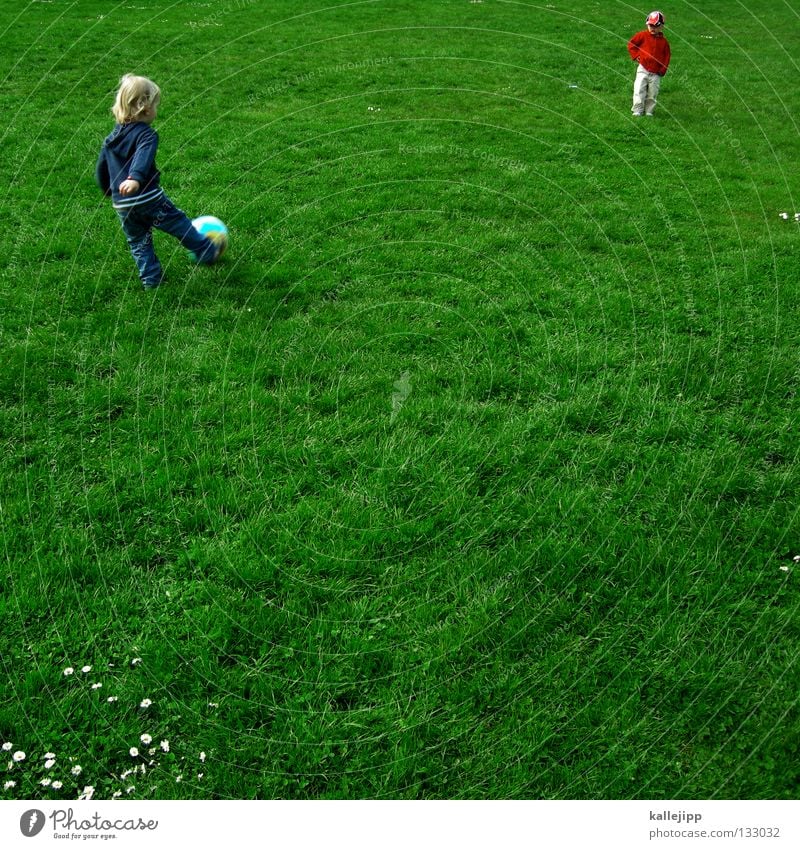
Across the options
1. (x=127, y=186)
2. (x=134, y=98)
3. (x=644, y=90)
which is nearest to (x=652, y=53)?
(x=644, y=90)

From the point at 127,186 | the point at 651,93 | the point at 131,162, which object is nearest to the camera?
the point at 127,186

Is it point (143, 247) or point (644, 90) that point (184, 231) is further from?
point (644, 90)

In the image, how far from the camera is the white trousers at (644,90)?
1370 centimetres

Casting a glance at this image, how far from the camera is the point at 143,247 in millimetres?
7285

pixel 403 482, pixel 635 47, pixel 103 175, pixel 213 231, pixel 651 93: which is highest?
pixel 635 47

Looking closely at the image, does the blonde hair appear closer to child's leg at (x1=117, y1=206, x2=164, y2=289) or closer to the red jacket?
child's leg at (x1=117, y1=206, x2=164, y2=289)

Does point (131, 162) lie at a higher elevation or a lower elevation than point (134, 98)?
lower

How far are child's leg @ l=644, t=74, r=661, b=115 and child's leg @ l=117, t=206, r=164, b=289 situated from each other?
33.8 ft

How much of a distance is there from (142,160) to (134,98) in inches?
22.7

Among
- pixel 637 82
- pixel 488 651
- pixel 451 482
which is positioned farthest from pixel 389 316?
pixel 637 82

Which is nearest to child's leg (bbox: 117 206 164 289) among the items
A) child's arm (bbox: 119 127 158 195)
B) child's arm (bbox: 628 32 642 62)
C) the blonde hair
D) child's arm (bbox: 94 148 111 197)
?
child's arm (bbox: 94 148 111 197)

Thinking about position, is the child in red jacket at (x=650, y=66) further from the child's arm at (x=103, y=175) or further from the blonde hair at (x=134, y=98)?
the child's arm at (x=103, y=175)

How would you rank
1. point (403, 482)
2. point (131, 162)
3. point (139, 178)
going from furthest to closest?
point (131, 162) < point (139, 178) < point (403, 482)
